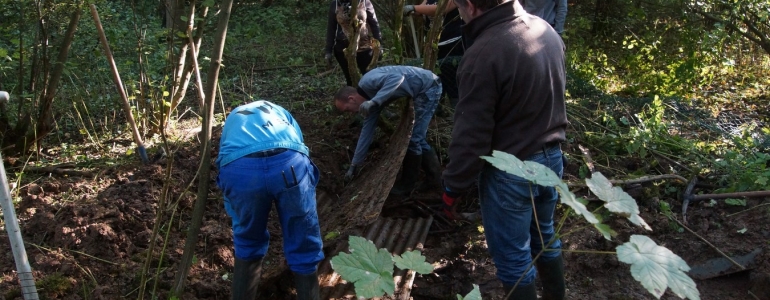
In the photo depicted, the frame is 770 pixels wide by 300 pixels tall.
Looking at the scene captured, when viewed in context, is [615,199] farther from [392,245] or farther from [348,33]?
[348,33]

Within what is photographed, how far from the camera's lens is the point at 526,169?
61.7 inches

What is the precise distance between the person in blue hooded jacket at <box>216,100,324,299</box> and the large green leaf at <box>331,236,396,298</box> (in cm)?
132

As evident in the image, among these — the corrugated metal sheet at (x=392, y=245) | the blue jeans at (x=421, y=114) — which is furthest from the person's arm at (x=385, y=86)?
the corrugated metal sheet at (x=392, y=245)

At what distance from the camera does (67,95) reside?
598 centimetres

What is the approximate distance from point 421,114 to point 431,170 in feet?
1.64

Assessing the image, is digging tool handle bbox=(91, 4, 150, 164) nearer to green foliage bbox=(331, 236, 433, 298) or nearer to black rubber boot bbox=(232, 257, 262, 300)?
black rubber boot bbox=(232, 257, 262, 300)

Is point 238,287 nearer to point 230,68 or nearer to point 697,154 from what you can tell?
point 697,154

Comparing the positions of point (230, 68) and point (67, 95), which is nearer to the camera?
point (67, 95)

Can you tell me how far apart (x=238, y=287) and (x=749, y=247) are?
314cm

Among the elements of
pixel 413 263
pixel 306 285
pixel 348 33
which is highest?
pixel 413 263

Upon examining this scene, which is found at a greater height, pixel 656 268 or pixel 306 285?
pixel 656 268

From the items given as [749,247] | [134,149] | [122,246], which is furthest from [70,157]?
[749,247]

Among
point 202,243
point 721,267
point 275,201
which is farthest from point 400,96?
point 721,267

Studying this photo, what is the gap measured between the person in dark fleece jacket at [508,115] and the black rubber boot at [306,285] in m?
0.88
